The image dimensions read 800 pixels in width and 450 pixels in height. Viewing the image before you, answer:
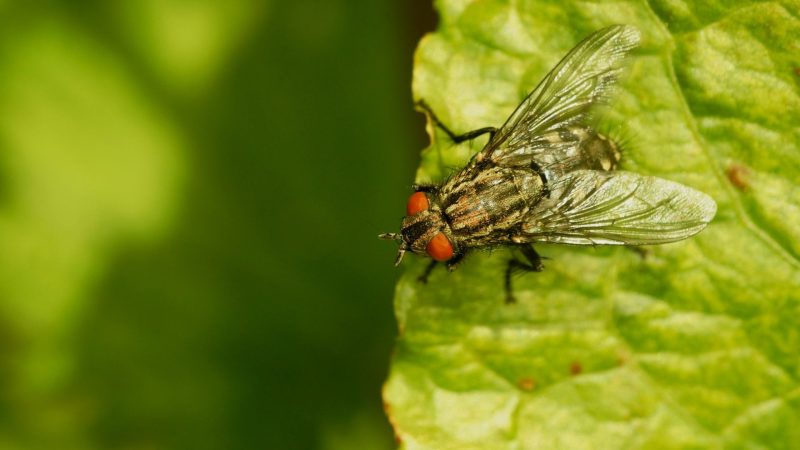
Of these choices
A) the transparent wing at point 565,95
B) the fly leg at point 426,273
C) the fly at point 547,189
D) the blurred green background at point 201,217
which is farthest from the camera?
the blurred green background at point 201,217

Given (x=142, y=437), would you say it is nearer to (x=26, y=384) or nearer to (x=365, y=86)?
(x=26, y=384)

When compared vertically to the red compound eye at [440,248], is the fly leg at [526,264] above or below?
below

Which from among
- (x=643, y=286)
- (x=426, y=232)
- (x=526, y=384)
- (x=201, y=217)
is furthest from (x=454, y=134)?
(x=201, y=217)

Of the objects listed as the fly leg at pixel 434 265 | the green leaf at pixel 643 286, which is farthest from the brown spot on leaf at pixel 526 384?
the fly leg at pixel 434 265

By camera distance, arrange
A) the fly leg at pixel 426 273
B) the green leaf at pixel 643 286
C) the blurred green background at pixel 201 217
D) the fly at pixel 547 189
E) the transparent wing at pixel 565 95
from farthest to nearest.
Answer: the blurred green background at pixel 201 217 → the fly leg at pixel 426 273 → the fly at pixel 547 189 → the transparent wing at pixel 565 95 → the green leaf at pixel 643 286

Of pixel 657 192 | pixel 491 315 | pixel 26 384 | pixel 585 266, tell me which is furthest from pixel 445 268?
pixel 26 384

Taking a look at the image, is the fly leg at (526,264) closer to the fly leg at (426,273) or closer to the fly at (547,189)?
the fly at (547,189)

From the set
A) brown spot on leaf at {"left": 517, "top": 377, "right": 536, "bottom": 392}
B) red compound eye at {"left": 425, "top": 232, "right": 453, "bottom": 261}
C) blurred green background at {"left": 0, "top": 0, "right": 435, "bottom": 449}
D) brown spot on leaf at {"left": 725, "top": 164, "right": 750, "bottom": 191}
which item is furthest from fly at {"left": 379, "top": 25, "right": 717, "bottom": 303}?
blurred green background at {"left": 0, "top": 0, "right": 435, "bottom": 449}
